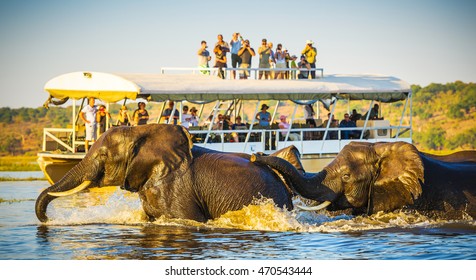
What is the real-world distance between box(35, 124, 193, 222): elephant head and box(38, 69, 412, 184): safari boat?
1128 cm

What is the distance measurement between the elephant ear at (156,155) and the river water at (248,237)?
0.70m

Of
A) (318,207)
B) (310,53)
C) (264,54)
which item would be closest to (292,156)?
(318,207)

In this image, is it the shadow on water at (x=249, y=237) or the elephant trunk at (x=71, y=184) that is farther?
the elephant trunk at (x=71, y=184)

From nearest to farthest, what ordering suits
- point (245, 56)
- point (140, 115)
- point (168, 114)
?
A: 1. point (140, 115)
2. point (168, 114)
3. point (245, 56)

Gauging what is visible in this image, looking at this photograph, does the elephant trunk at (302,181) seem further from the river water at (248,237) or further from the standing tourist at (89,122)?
the standing tourist at (89,122)

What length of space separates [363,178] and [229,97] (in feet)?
46.8

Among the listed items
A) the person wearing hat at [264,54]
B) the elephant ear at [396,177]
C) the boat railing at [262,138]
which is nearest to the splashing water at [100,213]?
the elephant ear at [396,177]

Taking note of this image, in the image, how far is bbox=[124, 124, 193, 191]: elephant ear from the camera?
1408cm

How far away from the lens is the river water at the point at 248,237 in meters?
12.2

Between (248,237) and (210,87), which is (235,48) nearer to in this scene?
(210,87)

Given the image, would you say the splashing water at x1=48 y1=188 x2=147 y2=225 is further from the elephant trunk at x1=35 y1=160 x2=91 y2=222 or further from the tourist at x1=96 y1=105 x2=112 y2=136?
the tourist at x1=96 y1=105 x2=112 y2=136

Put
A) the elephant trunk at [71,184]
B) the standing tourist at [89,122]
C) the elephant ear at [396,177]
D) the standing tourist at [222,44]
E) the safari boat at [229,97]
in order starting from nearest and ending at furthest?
the elephant ear at [396,177], the elephant trunk at [71,184], the standing tourist at [89,122], the safari boat at [229,97], the standing tourist at [222,44]

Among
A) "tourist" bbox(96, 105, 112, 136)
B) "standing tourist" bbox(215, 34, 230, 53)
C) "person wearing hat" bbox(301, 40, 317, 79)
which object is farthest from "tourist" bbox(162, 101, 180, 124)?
"person wearing hat" bbox(301, 40, 317, 79)

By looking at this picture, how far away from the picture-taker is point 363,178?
13.6 m
